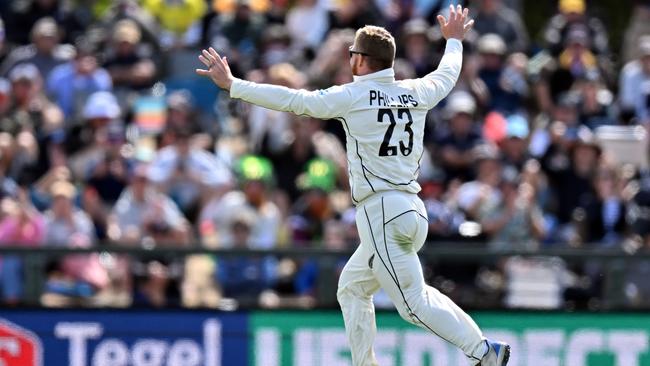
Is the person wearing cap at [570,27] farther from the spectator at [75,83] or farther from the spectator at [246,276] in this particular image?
the spectator at [246,276]

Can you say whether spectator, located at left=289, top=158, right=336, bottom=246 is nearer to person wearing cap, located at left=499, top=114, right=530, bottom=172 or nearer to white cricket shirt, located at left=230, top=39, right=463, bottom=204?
person wearing cap, located at left=499, top=114, right=530, bottom=172

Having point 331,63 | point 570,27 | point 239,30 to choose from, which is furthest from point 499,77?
point 239,30

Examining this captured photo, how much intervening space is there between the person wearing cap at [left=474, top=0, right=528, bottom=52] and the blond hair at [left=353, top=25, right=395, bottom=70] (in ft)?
26.3

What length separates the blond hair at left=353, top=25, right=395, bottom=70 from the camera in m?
8.84

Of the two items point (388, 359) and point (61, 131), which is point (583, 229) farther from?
point (61, 131)

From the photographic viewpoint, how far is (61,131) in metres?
15.1

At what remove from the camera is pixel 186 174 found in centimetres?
1462

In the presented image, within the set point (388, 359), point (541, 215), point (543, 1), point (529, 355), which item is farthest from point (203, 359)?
point (543, 1)

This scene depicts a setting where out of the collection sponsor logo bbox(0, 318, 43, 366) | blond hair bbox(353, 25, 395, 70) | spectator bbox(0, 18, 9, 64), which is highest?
spectator bbox(0, 18, 9, 64)

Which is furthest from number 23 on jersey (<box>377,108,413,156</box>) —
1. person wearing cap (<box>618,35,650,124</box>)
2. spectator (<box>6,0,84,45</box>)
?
spectator (<box>6,0,84,45</box>)

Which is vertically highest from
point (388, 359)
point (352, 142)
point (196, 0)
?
point (196, 0)

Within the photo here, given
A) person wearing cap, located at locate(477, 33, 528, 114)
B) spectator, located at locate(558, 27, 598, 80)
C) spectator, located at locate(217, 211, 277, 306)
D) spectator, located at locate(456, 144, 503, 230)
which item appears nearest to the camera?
spectator, located at locate(217, 211, 277, 306)

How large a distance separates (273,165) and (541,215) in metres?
2.61

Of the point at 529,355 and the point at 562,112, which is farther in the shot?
the point at 562,112
